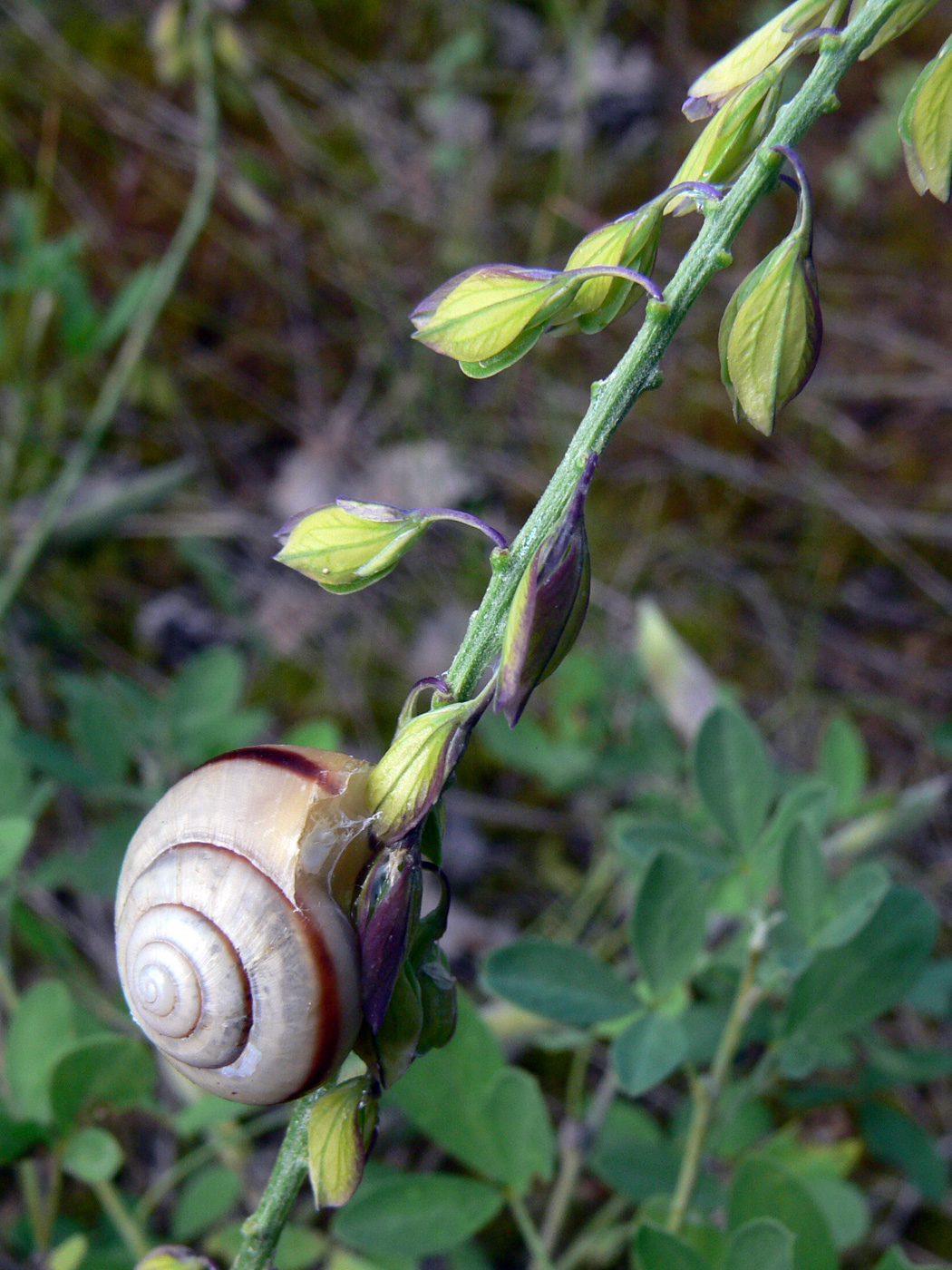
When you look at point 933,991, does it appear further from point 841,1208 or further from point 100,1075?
point 100,1075

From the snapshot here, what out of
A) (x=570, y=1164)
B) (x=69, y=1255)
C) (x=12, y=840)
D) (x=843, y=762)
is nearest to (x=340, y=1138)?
(x=69, y=1255)

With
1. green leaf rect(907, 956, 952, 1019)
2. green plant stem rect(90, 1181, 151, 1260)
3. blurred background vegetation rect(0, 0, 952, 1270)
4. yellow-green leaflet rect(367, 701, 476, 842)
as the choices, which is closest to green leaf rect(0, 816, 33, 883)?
green plant stem rect(90, 1181, 151, 1260)

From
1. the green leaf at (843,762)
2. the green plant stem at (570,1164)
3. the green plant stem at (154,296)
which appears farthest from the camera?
the green plant stem at (154,296)

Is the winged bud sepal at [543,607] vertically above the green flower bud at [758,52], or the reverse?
the green flower bud at [758,52]

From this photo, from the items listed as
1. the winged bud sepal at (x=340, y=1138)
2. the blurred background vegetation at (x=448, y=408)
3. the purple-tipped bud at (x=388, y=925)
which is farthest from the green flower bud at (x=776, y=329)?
the blurred background vegetation at (x=448, y=408)

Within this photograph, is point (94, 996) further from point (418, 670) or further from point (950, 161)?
point (950, 161)

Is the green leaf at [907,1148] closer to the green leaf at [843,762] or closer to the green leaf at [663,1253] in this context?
the green leaf at [843,762]

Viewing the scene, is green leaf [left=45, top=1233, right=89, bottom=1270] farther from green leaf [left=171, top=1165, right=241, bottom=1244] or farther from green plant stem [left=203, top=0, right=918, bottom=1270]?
green plant stem [left=203, top=0, right=918, bottom=1270]
